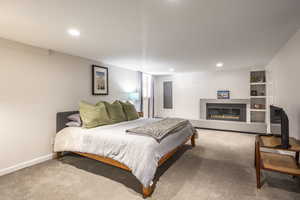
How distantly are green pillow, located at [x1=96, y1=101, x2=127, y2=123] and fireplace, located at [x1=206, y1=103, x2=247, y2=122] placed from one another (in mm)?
3762

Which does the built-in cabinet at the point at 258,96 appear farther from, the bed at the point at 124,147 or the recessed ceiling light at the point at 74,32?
the recessed ceiling light at the point at 74,32

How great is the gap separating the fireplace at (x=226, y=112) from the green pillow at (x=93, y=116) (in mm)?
4330

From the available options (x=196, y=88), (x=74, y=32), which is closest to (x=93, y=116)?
(x=74, y=32)

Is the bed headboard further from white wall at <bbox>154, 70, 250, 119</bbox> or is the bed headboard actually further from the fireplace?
the fireplace

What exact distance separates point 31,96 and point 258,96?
20.7 ft

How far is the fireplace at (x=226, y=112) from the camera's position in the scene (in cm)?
543

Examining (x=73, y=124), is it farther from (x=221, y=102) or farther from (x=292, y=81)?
(x=221, y=102)

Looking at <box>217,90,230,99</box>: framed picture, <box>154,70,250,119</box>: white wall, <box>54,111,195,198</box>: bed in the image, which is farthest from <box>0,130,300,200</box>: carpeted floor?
<box>154,70,250,119</box>: white wall

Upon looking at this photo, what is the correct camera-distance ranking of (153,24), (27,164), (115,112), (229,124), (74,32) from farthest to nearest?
(229,124), (115,112), (27,164), (74,32), (153,24)

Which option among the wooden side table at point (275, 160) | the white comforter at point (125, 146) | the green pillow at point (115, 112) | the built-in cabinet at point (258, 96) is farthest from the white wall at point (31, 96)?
the built-in cabinet at point (258, 96)

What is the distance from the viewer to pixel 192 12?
1741 mm

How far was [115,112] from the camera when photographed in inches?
143

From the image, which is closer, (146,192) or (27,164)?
(146,192)

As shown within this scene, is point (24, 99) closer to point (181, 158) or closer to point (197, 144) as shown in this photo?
point (181, 158)
